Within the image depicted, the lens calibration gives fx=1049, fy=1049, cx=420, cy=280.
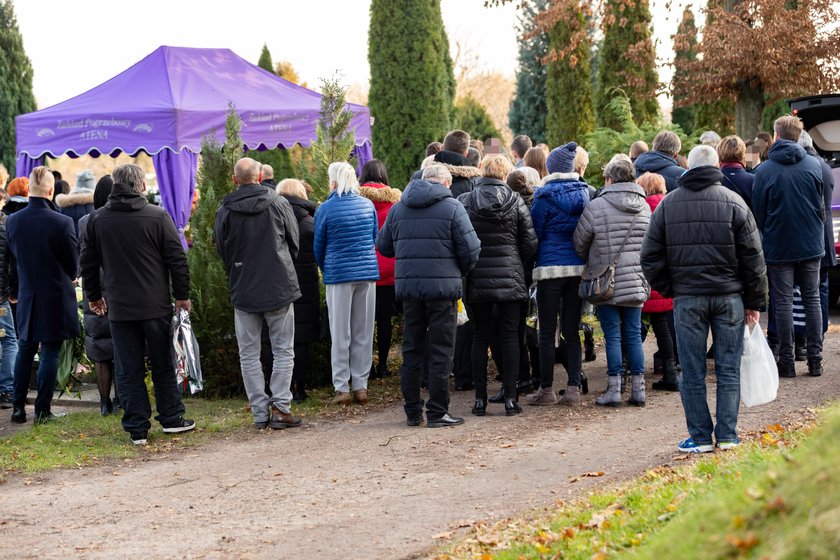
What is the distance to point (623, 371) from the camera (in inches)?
358

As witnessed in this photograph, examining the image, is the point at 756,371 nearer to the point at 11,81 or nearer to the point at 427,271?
the point at 427,271

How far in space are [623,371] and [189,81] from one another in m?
8.61

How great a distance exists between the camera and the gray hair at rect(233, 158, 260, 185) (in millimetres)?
8375

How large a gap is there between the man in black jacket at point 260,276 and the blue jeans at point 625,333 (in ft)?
8.34

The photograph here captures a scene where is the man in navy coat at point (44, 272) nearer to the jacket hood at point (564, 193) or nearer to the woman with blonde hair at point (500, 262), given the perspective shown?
the woman with blonde hair at point (500, 262)

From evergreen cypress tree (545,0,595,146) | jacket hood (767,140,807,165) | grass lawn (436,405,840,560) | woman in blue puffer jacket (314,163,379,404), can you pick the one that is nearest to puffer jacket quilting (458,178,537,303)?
woman in blue puffer jacket (314,163,379,404)

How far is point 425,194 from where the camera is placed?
802 cm

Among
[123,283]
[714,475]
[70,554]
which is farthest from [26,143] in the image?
[714,475]

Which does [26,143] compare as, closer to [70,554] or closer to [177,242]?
[177,242]

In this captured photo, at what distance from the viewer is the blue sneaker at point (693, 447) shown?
21.6 feet

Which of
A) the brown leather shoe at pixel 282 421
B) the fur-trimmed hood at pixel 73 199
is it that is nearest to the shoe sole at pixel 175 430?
the brown leather shoe at pixel 282 421

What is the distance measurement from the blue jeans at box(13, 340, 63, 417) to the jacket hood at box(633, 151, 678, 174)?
5.44 meters

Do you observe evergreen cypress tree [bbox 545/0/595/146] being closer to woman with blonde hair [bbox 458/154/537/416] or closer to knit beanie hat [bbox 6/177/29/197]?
knit beanie hat [bbox 6/177/29/197]

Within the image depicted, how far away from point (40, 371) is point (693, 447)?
5535 millimetres
